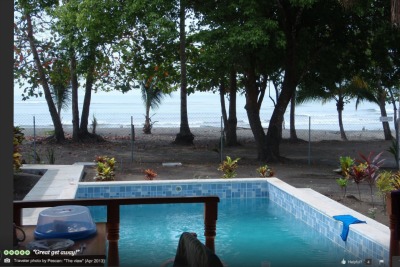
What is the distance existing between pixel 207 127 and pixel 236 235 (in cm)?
2349

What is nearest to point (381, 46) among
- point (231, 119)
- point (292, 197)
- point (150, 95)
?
point (231, 119)

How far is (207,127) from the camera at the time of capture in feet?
102

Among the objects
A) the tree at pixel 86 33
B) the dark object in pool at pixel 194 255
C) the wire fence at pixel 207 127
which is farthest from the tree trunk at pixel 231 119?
the dark object in pool at pixel 194 255

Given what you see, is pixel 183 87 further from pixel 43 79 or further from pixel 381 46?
pixel 381 46

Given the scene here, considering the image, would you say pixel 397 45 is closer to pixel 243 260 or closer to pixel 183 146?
pixel 183 146

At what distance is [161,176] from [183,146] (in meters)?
7.07

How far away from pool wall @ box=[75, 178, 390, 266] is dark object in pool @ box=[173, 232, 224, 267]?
3011 mm

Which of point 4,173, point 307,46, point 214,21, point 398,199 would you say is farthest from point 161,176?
point 4,173

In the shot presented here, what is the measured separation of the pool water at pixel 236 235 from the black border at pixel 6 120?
377 cm

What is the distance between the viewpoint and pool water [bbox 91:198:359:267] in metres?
6.39

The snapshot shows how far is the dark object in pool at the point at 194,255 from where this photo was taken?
239 cm

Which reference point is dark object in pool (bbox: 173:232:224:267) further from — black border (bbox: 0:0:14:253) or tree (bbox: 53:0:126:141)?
tree (bbox: 53:0:126:141)

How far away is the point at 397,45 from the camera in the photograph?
14.6 metres

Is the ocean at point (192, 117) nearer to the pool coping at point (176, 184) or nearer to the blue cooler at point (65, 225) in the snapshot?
the pool coping at point (176, 184)
